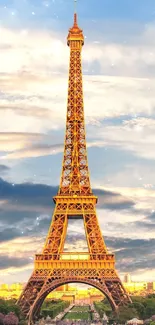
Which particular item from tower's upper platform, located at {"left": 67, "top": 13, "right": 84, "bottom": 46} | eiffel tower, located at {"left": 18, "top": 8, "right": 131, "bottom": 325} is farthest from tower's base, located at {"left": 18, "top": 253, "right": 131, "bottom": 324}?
tower's upper platform, located at {"left": 67, "top": 13, "right": 84, "bottom": 46}

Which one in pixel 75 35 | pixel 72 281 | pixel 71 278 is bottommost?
pixel 72 281

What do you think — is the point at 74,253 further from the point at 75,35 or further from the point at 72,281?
the point at 75,35

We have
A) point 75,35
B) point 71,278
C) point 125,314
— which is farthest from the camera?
point 75,35

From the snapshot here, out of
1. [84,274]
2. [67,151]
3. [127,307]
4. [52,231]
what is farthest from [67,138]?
[127,307]

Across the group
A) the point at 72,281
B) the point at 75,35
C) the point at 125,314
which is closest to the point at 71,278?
the point at 72,281

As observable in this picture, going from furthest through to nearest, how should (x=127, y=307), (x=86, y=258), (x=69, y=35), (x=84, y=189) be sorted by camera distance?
(x=69, y=35) → (x=84, y=189) → (x=86, y=258) → (x=127, y=307)

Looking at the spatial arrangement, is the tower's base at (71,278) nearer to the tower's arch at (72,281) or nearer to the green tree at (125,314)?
the tower's arch at (72,281)

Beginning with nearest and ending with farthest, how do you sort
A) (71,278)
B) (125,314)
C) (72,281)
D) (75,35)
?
1. (125,314)
2. (71,278)
3. (72,281)
4. (75,35)

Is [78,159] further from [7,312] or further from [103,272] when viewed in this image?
[7,312]

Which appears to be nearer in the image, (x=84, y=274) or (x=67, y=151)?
(x=84, y=274)
